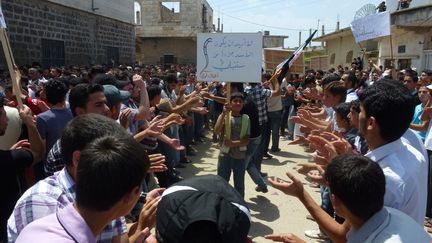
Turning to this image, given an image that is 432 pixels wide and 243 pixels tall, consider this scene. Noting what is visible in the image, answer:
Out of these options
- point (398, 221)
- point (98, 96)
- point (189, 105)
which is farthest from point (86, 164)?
point (189, 105)

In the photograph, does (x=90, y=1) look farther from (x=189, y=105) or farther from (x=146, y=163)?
(x=146, y=163)

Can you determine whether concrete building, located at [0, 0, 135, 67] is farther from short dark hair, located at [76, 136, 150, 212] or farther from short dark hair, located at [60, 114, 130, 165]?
short dark hair, located at [76, 136, 150, 212]

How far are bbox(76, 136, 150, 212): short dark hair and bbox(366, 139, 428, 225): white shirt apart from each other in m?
1.27

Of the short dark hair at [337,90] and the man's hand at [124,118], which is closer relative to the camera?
the man's hand at [124,118]

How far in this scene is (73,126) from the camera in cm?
181

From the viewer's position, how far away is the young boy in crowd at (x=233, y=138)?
482 cm

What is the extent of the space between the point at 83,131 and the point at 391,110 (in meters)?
1.60

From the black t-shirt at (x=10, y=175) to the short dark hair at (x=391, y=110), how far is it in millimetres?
2329

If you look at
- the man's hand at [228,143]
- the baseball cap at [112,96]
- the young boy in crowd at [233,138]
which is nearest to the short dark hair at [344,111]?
the young boy in crowd at [233,138]

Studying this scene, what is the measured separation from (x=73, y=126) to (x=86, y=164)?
522 millimetres

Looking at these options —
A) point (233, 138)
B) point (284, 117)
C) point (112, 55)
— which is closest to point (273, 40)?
point (112, 55)

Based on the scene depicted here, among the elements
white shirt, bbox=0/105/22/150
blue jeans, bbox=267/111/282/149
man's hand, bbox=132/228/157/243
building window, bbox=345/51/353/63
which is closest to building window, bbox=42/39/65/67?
blue jeans, bbox=267/111/282/149

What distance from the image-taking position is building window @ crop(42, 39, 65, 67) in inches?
559

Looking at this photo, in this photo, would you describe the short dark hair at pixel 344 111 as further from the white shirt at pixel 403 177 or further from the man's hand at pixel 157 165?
the man's hand at pixel 157 165
